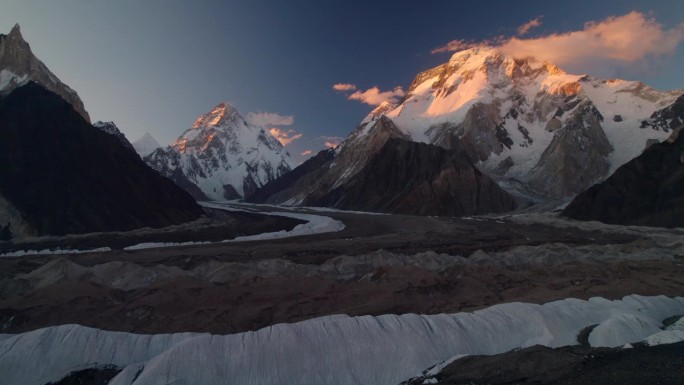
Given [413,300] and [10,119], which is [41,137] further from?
[413,300]

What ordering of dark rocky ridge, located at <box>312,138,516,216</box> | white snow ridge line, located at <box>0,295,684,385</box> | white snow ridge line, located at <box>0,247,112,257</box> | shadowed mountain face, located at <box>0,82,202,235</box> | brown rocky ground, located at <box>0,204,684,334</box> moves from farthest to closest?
dark rocky ridge, located at <box>312,138,516,216</box>
shadowed mountain face, located at <box>0,82,202,235</box>
white snow ridge line, located at <box>0,247,112,257</box>
brown rocky ground, located at <box>0,204,684,334</box>
white snow ridge line, located at <box>0,295,684,385</box>

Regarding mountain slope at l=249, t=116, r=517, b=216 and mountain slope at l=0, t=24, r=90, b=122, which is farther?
mountain slope at l=249, t=116, r=517, b=216

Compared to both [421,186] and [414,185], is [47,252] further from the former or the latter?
[414,185]

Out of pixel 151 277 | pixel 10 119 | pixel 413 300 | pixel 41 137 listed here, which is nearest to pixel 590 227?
pixel 413 300

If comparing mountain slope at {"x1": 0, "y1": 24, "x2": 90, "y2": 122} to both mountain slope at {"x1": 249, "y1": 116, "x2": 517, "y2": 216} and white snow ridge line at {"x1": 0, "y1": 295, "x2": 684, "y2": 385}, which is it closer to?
white snow ridge line at {"x1": 0, "y1": 295, "x2": 684, "y2": 385}

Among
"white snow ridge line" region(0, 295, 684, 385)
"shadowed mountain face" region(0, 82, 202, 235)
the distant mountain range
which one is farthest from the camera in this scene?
the distant mountain range

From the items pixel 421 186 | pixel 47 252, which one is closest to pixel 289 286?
pixel 47 252

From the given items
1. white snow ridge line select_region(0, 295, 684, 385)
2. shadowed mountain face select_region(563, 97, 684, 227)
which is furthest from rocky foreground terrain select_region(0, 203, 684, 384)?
shadowed mountain face select_region(563, 97, 684, 227)

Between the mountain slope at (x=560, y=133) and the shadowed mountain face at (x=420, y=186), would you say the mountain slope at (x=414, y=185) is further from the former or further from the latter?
the mountain slope at (x=560, y=133)
